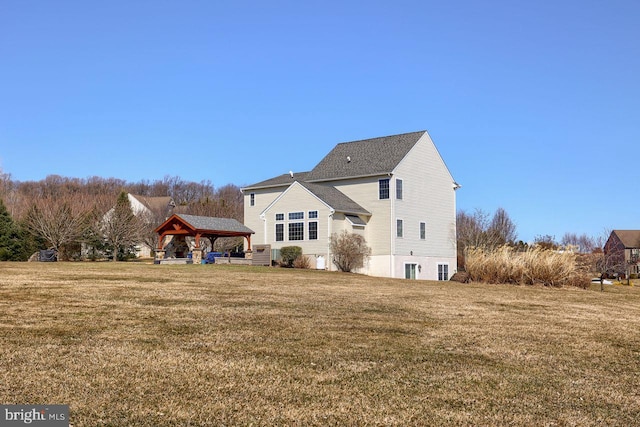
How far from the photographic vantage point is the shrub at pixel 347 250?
32594mm

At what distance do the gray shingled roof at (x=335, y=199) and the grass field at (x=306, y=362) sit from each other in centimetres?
2045

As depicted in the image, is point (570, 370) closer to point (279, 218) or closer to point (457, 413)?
point (457, 413)

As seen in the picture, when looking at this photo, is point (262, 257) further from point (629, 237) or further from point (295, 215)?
point (629, 237)

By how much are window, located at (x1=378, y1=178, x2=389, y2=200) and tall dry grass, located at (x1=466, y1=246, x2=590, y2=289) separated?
11.8 metres

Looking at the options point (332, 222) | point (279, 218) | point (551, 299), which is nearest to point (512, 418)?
point (551, 299)

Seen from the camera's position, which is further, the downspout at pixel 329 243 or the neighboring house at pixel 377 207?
the neighboring house at pixel 377 207

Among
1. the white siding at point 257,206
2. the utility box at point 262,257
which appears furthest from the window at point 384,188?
the utility box at point 262,257

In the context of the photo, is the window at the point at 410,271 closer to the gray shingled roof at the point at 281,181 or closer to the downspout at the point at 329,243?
the downspout at the point at 329,243

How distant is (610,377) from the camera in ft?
23.6

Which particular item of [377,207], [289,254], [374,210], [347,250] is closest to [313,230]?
[289,254]

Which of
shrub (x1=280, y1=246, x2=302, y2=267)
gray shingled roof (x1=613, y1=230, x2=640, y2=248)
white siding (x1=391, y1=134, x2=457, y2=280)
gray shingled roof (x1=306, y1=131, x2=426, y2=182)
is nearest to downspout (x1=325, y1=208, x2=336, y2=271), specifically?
shrub (x1=280, y1=246, x2=302, y2=267)

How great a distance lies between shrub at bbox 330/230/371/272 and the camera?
32594 millimetres
